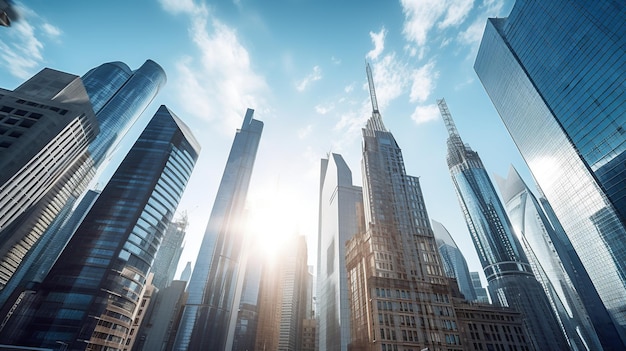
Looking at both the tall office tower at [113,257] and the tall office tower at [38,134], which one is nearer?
the tall office tower at [38,134]

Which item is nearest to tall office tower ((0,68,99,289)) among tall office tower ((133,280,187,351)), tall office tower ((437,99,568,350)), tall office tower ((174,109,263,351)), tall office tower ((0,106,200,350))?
tall office tower ((0,106,200,350))

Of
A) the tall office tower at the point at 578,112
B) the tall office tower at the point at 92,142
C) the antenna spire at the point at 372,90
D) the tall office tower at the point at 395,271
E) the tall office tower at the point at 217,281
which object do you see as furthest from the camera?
the tall office tower at the point at 217,281

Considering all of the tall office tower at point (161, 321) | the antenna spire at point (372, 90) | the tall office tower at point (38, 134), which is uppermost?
the antenna spire at point (372, 90)

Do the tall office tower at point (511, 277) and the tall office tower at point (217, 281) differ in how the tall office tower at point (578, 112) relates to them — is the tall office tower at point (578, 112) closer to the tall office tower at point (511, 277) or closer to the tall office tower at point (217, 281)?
the tall office tower at point (511, 277)

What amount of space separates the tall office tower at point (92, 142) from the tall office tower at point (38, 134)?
0.85m

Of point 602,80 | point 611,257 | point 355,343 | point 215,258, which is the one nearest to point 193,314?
point 215,258

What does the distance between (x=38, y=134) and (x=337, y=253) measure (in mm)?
109162

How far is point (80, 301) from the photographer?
75500 millimetres

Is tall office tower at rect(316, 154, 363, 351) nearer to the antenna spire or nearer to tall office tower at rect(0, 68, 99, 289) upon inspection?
the antenna spire

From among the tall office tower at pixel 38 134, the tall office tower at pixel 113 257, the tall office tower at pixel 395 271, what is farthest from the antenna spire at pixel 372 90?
the tall office tower at pixel 38 134

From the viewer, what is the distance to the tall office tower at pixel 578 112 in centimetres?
7562

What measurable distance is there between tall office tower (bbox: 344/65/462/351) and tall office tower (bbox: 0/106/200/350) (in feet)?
237

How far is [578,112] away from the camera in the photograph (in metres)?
85.3

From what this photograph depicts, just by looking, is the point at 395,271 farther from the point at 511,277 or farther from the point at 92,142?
the point at 511,277
